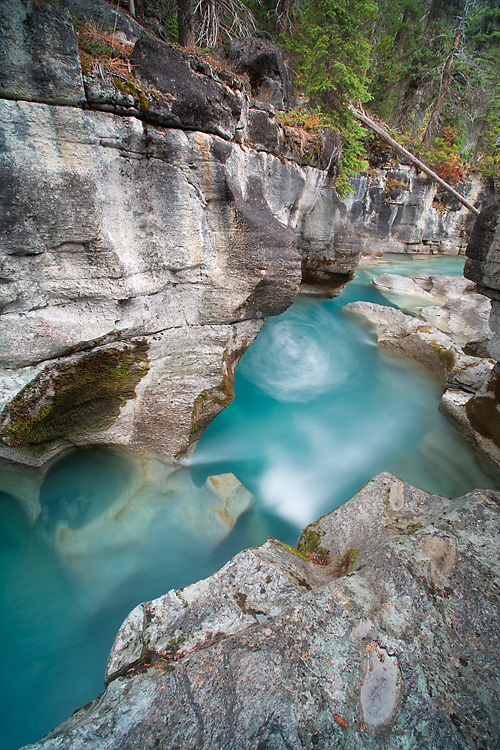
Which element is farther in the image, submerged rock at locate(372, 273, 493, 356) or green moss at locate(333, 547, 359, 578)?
submerged rock at locate(372, 273, 493, 356)

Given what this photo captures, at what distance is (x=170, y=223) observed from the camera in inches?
156

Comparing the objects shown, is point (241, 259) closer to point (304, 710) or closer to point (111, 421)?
point (111, 421)

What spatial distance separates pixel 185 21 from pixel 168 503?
8.25 meters

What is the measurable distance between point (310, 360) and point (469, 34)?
2423 cm

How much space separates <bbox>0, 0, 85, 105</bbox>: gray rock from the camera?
8.69 feet

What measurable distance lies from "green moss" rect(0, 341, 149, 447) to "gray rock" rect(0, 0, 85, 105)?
2415 millimetres

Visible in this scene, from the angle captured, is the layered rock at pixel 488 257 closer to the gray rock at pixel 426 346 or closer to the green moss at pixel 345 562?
the gray rock at pixel 426 346

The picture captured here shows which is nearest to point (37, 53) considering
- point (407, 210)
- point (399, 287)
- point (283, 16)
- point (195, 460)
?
point (195, 460)

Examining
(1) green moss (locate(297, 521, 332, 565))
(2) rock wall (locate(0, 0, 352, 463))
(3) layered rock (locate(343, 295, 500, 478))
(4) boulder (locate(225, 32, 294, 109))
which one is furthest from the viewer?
(4) boulder (locate(225, 32, 294, 109))

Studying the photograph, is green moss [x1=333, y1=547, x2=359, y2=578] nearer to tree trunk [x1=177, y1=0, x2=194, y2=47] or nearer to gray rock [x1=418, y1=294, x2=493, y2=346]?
tree trunk [x1=177, y1=0, x2=194, y2=47]

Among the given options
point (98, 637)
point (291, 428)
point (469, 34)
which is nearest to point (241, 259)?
point (291, 428)

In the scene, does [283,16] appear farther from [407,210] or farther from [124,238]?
[124,238]

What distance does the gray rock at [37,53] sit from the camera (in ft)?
8.69

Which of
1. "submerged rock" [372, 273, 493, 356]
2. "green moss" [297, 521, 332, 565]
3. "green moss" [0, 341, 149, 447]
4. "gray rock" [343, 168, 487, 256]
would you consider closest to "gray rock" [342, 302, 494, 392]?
"submerged rock" [372, 273, 493, 356]
